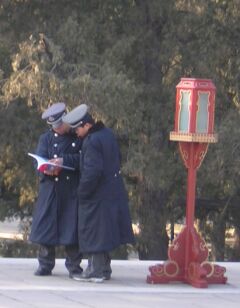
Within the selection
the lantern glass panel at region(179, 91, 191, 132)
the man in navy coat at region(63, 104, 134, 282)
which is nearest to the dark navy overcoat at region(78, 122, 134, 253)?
the man in navy coat at region(63, 104, 134, 282)

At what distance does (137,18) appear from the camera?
2219cm

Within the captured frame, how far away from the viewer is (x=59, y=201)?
10.9 m

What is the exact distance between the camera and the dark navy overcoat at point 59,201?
10.8 m

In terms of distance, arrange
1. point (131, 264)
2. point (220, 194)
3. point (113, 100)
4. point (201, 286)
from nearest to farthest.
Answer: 1. point (201, 286)
2. point (131, 264)
3. point (113, 100)
4. point (220, 194)

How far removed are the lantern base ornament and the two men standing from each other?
0.50 meters

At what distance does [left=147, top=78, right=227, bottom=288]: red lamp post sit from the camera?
35.6 ft

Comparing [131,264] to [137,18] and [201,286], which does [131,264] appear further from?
[137,18]

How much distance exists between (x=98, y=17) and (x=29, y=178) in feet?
11.0

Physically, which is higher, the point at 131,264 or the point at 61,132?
the point at 61,132

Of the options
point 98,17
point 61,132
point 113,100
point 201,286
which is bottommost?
point 201,286

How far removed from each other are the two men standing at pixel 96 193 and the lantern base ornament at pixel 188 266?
0.50 metres

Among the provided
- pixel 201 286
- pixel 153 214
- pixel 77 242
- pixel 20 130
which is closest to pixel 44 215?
pixel 77 242

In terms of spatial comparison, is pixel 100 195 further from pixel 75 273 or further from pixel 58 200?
pixel 75 273

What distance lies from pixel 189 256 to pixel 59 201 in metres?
1.31
